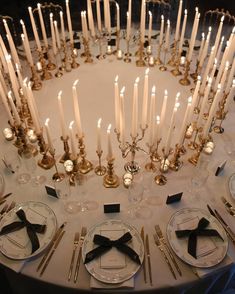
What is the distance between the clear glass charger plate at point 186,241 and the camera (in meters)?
1.64

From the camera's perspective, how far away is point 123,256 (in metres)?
1.66

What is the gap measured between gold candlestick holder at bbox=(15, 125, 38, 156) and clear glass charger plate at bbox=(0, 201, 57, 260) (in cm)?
48

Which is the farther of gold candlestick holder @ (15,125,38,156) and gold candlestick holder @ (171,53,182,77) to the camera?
gold candlestick holder @ (171,53,182,77)

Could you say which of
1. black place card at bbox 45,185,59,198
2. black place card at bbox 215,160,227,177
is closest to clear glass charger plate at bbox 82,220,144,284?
black place card at bbox 45,185,59,198

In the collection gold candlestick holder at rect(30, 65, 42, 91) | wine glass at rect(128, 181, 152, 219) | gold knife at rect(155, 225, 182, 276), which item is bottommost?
gold knife at rect(155, 225, 182, 276)

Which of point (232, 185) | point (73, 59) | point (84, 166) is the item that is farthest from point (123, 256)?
point (73, 59)

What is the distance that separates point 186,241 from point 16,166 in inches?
47.5

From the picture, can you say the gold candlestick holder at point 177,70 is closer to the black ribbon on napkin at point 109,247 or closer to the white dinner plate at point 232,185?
the white dinner plate at point 232,185

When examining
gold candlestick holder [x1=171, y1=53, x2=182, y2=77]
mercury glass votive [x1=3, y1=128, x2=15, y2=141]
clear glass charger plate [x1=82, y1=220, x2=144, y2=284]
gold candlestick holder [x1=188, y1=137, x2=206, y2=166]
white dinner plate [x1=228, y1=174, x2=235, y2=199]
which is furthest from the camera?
gold candlestick holder [x1=171, y1=53, x2=182, y2=77]

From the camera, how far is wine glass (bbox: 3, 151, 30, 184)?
205 centimetres

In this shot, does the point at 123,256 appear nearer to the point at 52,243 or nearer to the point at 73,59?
the point at 52,243

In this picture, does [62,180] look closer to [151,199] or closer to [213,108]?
[151,199]

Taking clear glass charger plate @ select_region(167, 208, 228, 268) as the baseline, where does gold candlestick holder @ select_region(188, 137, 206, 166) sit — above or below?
above

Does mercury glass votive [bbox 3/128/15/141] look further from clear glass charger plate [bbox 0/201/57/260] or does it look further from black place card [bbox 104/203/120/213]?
black place card [bbox 104/203/120/213]
